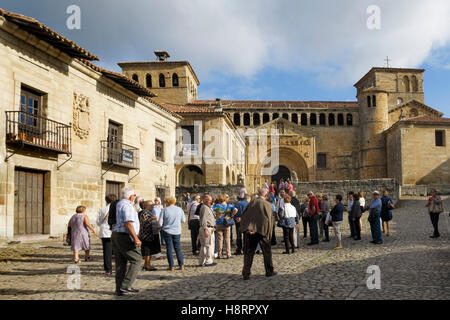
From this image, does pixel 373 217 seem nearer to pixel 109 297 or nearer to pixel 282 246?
pixel 282 246

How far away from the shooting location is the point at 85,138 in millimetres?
14469

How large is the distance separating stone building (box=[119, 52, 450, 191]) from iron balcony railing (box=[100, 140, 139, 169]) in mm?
17587

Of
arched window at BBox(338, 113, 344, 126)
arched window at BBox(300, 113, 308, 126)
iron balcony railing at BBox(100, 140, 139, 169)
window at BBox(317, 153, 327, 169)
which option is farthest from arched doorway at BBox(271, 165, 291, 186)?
iron balcony railing at BBox(100, 140, 139, 169)

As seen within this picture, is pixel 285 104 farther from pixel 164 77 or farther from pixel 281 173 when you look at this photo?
pixel 164 77

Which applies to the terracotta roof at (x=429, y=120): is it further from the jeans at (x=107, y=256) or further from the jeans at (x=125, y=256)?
the jeans at (x=125, y=256)

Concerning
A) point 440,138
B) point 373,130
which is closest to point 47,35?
point 440,138

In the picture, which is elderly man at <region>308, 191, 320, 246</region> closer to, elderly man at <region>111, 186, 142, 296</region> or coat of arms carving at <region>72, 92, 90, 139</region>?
elderly man at <region>111, 186, 142, 296</region>

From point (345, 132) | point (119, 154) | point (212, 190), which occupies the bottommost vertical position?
point (212, 190)

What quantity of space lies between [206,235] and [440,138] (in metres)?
36.6

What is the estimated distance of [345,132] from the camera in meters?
47.1

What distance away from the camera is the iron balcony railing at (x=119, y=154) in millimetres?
15516

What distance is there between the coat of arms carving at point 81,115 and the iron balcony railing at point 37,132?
51cm
